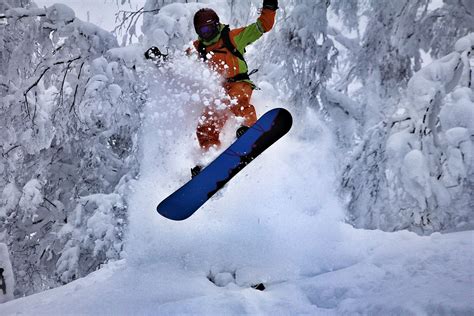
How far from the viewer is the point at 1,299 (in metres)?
4.47

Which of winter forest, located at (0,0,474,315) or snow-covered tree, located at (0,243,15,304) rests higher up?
winter forest, located at (0,0,474,315)

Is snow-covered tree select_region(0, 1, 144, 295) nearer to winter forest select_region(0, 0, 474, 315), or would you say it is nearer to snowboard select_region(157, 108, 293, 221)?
winter forest select_region(0, 0, 474, 315)

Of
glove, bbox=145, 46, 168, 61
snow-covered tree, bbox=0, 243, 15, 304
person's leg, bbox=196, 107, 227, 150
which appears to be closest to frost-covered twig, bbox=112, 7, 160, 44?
glove, bbox=145, 46, 168, 61

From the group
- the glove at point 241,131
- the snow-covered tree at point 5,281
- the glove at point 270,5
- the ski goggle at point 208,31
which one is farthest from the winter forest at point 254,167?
the glove at point 270,5

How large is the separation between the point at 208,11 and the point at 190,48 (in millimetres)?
583

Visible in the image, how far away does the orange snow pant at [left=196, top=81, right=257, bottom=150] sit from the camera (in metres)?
4.62

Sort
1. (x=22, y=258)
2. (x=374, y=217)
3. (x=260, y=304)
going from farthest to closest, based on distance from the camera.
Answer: (x=22, y=258) → (x=374, y=217) → (x=260, y=304)

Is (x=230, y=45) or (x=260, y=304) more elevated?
(x=230, y=45)

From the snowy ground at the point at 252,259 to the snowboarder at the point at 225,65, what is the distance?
51 centimetres

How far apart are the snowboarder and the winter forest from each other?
18 centimetres

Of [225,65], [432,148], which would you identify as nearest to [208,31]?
[225,65]

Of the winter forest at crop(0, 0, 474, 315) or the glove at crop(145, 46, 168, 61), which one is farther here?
the glove at crop(145, 46, 168, 61)

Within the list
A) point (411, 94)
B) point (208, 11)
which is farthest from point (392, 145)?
point (208, 11)

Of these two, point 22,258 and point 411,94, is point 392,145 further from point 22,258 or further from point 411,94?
point 22,258
